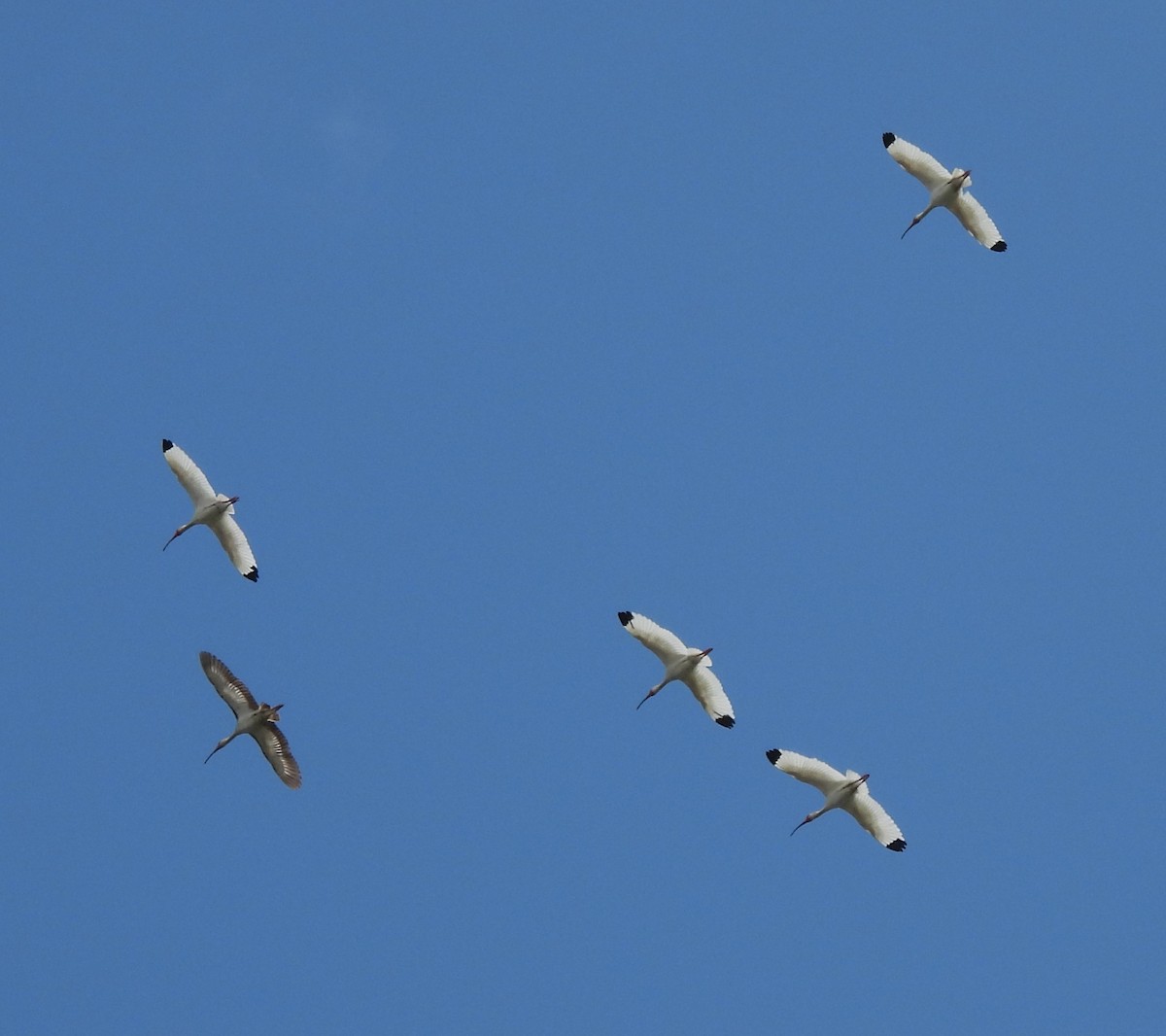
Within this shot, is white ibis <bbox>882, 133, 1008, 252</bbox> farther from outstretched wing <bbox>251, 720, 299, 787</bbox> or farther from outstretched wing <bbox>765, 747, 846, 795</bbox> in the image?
outstretched wing <bbox>251, 720, 299, 787</bbox>

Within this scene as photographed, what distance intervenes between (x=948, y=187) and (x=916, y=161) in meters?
0.86

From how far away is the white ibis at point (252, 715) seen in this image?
40.5 meters

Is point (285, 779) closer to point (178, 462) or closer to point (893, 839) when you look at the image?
point (178, 462)

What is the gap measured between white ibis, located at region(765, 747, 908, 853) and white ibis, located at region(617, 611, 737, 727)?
5.18ft

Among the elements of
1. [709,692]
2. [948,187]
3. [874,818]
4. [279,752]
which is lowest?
[874,818]

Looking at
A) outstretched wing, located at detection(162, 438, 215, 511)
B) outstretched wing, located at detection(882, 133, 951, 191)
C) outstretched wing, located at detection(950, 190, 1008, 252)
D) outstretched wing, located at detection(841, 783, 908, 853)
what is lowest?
outstretched wing, located at detection(841, 783, 908, 853)

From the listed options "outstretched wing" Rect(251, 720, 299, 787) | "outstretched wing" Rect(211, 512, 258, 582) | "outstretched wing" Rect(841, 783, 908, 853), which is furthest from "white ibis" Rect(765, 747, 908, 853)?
"outstretched wing" Rect(211, 512, 258, 582)

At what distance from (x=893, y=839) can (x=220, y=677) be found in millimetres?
13315

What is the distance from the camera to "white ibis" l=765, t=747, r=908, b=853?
39969 mm

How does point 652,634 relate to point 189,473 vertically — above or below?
below

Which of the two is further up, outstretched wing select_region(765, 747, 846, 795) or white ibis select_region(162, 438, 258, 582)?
white ibis select_region(162, 438, 258, 582)

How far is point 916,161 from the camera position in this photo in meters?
43.8

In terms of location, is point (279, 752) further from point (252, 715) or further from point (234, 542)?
point (234, 542)

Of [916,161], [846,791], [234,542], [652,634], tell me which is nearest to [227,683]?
[234,542]
